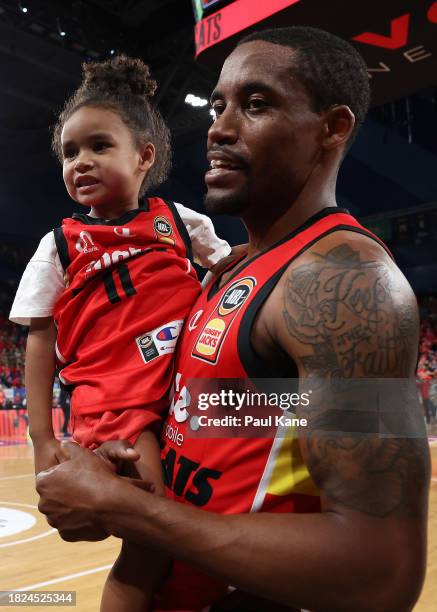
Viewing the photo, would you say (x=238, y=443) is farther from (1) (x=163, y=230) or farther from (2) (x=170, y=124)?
(2) (x=170, y=124)

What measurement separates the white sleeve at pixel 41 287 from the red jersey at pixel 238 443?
1.77 ft

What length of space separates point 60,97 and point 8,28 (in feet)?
9.00

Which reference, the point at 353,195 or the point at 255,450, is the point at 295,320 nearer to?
the point at 255,450

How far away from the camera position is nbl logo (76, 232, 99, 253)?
152cm

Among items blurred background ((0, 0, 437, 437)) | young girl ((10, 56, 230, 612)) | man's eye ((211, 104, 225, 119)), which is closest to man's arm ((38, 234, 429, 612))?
young girl ((10, 56, 230, 612))

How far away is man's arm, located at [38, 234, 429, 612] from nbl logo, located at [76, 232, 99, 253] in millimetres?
746

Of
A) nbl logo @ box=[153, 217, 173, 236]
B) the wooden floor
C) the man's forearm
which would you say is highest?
nbl logo @ box=[153, 217, 173, 236]

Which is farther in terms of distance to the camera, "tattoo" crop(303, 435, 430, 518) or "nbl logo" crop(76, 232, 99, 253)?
"nbl logo" crop(76, 232, 99, 253)

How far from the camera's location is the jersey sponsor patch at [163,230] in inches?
62.7

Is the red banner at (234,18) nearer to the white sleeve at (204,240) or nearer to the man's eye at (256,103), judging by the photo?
the white sleeve at (204,240)

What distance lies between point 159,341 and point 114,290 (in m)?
0.19

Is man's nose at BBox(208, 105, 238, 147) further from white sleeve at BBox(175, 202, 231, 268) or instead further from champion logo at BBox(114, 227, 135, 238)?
white sleeve at BBox(175, 202, 231, 268)

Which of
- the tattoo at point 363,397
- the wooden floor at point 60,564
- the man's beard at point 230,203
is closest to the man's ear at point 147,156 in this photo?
the man's beard at point 230,203

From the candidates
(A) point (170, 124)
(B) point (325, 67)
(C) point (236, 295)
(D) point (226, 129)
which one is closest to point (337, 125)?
(B) point (325, 67)
